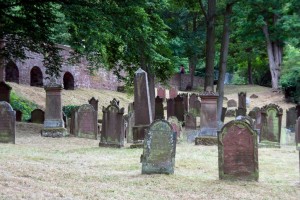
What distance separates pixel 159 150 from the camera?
9.06 metres

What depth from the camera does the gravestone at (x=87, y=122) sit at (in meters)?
16.7

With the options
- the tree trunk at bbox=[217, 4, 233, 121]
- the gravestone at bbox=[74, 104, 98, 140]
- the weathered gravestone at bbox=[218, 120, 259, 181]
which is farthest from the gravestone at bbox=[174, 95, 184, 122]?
the weathered gravestone at bbox=[218, 120, 259, 181]

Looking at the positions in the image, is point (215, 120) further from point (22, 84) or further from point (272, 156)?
point (22, 84)

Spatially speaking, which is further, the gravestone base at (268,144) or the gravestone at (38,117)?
the gravestone at (38,117)

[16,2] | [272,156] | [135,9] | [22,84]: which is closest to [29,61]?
[22,84]

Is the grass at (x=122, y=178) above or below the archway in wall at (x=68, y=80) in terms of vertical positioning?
below

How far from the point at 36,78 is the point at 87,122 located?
51.2 feet

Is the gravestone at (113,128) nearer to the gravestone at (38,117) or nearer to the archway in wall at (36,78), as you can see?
the gravestone at (38,117)

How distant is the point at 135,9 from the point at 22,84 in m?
14.2

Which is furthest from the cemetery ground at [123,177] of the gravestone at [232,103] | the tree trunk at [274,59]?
the tree trunk at [274,59]

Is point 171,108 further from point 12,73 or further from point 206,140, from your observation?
point 12,73

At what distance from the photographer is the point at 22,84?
2933 centimetres

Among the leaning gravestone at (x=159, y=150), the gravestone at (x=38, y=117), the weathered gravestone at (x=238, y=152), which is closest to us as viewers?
the weathered gravestone at (x=238, y=152)

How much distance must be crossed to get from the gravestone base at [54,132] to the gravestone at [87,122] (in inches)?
17.2
